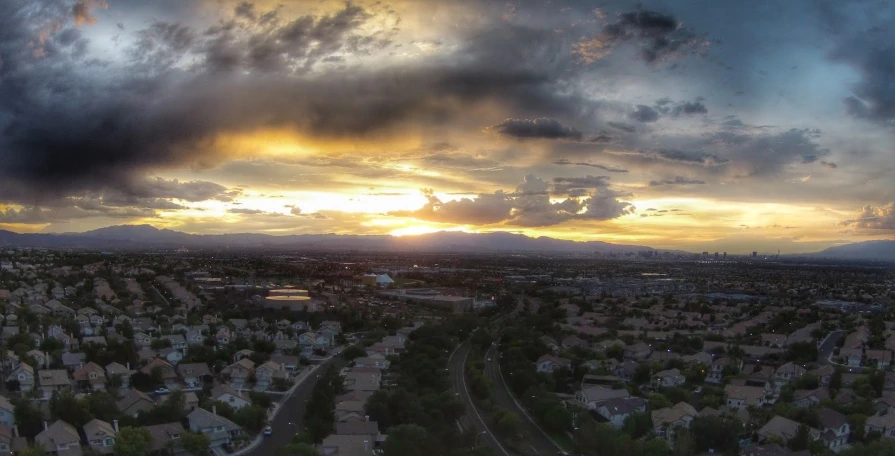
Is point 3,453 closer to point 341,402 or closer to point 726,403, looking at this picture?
point 341,402

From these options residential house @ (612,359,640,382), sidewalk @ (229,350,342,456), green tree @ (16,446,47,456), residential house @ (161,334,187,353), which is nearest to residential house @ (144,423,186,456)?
sidewalk @ (229,350,342,456)

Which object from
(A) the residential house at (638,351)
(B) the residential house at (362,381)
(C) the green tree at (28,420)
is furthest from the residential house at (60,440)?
(A) the residential house at (638,351)

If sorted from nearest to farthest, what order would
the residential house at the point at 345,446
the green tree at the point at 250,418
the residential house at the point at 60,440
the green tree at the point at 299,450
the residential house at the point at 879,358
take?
1. the green tree at the point at 299,450
2. the residential house at the point at 60,440
3. the residential house at the point at 345,446
4. the green tree at the point at 250,418
5. the residential house at the point at 879,358

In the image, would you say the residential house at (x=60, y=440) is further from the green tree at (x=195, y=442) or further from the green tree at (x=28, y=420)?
the green tree at (x=195, y=442)

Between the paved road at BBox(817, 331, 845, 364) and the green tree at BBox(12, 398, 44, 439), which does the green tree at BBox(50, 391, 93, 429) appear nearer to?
the green tree at BBox(12, 398, 44, 439)

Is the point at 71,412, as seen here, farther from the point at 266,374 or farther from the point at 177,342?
the point at 177,342

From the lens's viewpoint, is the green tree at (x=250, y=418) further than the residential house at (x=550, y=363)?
No

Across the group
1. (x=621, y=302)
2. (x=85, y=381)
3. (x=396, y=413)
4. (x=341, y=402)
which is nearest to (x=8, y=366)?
(x=85, y=381)
